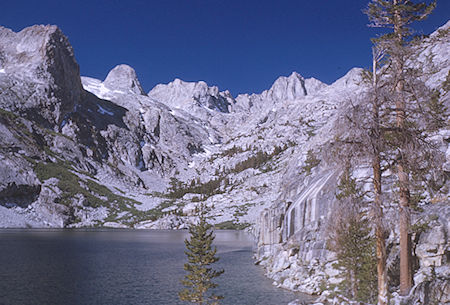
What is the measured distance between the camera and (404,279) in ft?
61.5

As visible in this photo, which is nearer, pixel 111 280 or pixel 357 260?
pixel 357 260

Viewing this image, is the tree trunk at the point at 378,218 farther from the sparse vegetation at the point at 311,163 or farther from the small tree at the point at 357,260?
the sparse vegetation at the point at 311,163

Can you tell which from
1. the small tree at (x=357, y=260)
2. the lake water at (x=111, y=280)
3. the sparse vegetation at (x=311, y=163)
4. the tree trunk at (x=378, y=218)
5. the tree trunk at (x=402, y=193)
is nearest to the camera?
the tree trunk at (x=378, y=218)

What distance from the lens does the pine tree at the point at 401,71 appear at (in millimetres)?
17953

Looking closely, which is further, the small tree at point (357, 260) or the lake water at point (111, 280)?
the lake water at point (111, 280)

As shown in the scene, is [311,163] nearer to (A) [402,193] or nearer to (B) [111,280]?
(B) [111,280]

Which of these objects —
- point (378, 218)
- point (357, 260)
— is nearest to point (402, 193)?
point (378, 218)

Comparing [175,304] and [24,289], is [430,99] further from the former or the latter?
[24,289]

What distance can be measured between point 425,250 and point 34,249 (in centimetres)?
8052

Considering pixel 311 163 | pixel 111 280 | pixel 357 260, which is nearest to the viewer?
pixel 357 260

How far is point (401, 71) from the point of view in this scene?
1912 centimetres

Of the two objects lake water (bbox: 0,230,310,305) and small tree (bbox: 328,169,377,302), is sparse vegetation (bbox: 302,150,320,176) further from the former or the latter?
small tree (bbox: 328,169,377,302)

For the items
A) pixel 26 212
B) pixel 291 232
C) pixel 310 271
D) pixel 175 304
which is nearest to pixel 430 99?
pixel 310 271

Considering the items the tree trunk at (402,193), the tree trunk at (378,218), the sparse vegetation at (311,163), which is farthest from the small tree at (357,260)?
the sparse vegetation at (311,163)
